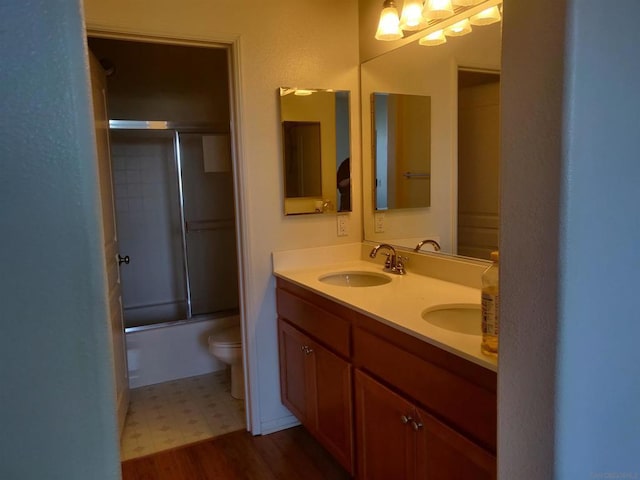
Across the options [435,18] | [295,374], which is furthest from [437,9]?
[295,374]

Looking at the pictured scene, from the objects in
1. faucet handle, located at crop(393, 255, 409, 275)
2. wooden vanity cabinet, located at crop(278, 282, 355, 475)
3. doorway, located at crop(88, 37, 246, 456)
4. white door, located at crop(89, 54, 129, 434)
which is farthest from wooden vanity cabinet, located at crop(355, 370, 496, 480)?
doorway, located at crop(88, 37, 246, 456)

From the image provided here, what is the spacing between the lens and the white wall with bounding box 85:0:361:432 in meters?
2.22

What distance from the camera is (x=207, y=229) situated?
164 inches

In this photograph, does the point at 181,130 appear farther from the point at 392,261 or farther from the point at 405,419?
the point at 405,419

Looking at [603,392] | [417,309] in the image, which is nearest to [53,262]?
[603,392]

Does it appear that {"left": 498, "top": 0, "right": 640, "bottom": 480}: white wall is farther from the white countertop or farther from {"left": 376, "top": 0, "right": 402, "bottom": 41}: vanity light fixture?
{"left": 376, "top": 0, "right": 402, "bottom": 41}: vanity light fixture

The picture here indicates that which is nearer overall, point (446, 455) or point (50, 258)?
point (50, 258)

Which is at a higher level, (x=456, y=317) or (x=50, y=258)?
(x=50, y=258)

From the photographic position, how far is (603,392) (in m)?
0.93

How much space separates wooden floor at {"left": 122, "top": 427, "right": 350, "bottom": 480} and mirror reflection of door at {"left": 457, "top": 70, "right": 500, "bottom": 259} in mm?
1229

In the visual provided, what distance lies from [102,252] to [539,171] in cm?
74

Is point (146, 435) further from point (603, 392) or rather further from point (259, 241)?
point (603, 392)

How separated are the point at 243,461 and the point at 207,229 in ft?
7.57

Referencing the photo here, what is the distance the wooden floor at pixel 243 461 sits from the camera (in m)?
2.18
